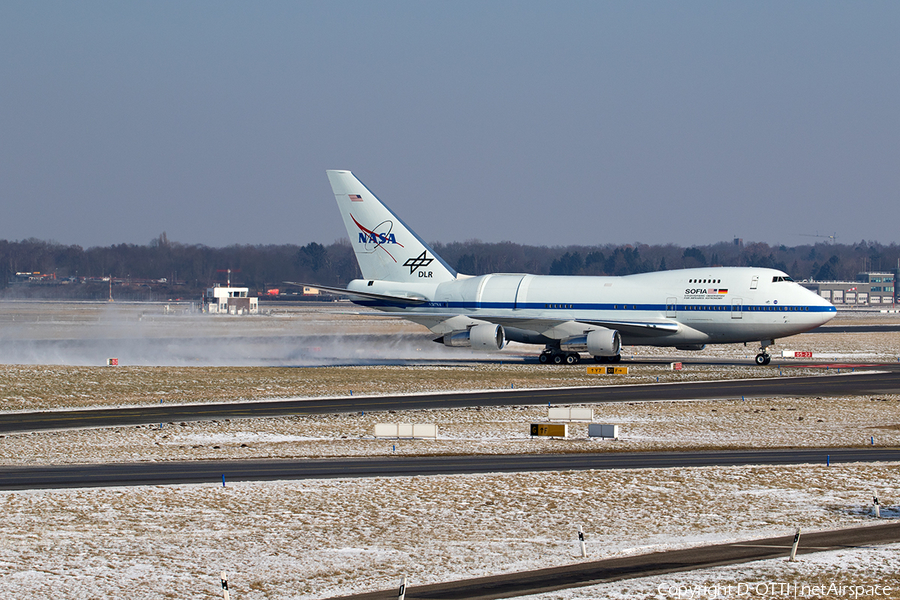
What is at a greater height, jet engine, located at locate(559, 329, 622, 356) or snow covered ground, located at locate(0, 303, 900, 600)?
jet engine, located at locate(559, 329, 622, 356)

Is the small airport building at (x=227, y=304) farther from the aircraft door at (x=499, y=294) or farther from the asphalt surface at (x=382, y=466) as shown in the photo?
the asphalt surface at (x=382, y=466)

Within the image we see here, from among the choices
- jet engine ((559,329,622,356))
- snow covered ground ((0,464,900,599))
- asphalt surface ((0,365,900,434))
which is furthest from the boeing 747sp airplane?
snow covered ground ((0,464,900,599))

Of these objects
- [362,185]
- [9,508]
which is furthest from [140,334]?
[9,508]

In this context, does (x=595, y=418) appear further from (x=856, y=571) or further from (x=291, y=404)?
(x=856, y=571)

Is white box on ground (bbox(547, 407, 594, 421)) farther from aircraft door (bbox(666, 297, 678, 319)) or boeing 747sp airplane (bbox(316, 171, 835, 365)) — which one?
aircraft door (bbox(666, 297, 678, 319))

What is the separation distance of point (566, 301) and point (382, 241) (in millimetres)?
13670

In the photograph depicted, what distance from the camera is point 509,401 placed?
144ft

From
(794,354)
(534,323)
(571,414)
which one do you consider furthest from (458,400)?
(794,354)

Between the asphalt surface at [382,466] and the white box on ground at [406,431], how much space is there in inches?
152

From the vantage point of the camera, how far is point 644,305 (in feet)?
204

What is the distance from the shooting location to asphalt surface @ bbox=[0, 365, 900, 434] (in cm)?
3873

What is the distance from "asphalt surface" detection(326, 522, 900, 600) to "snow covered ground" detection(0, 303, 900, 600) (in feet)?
1.36

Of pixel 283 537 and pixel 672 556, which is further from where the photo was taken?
pixel 283 537

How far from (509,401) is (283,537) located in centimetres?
2565
